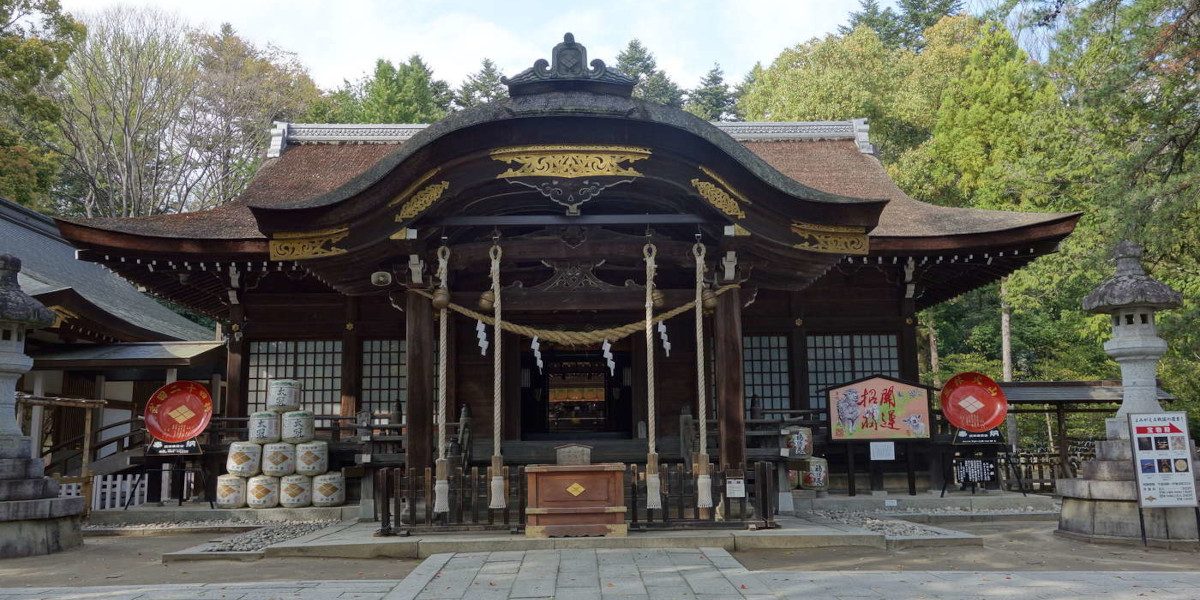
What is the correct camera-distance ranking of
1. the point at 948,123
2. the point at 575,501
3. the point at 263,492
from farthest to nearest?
the point at 948,123 < the point at 263,492 < the point at 575,501

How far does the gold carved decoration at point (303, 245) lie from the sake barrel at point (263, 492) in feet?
11.5

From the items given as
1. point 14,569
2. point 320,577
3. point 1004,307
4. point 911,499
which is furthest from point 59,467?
point 1004,307

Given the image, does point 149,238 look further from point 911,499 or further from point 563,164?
point 911,499

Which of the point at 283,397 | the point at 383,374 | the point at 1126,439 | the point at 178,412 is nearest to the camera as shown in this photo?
the point at 1126,439

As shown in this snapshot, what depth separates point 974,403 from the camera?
11.4m

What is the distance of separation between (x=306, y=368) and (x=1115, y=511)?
11124 millimetres

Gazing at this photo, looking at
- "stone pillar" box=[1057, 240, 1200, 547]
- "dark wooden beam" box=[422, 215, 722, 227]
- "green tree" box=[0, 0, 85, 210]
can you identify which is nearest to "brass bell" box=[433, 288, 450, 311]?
"dark wooden beam" box=[422, 215, 722, 227]

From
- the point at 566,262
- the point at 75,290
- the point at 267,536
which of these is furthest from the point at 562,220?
the point at 75,290

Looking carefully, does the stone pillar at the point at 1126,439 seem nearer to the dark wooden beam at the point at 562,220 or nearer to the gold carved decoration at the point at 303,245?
the dark wooden beam at the point at 562,220

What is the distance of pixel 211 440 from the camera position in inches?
461

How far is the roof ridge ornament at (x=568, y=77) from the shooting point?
27.8 feet

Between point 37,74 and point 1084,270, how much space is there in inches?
872

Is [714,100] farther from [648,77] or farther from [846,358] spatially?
[846,358]

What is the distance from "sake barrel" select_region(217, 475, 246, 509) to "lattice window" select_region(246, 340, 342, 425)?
8.16 feet
